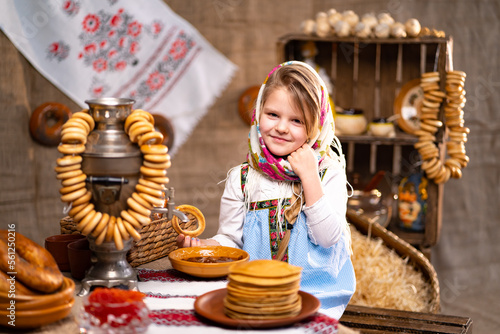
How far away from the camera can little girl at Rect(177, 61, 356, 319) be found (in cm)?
184

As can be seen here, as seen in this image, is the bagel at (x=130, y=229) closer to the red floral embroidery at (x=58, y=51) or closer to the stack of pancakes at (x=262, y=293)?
the stack of pancakes at (x=262, y=293)

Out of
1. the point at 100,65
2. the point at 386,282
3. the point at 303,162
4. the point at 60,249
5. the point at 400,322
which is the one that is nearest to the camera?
the point at 60,249

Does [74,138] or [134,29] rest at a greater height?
[134,29]

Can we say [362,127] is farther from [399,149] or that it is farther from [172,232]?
[172,232]

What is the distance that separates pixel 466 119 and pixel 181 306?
3.34 metres

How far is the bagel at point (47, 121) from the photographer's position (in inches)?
136

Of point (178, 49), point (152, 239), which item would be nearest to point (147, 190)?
point (152, 239)

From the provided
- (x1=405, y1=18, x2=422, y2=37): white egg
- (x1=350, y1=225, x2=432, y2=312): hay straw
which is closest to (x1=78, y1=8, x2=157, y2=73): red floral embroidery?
(x1=405, y1=18, x2=422, y2=37): white egg

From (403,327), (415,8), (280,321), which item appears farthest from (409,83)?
(280,321)

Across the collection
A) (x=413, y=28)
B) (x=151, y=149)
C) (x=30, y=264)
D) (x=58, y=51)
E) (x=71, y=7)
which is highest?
(x=71, y=7)

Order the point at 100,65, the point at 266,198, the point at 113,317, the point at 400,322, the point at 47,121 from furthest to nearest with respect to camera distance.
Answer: the point at 100,65
the point at 47,121
the point at 400,322
the point at 266,198
the point at 113,317

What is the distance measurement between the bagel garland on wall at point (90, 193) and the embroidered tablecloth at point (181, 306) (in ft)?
0.54

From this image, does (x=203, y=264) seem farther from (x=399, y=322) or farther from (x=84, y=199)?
(x=399, y=322)

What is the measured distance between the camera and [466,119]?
4195mm
